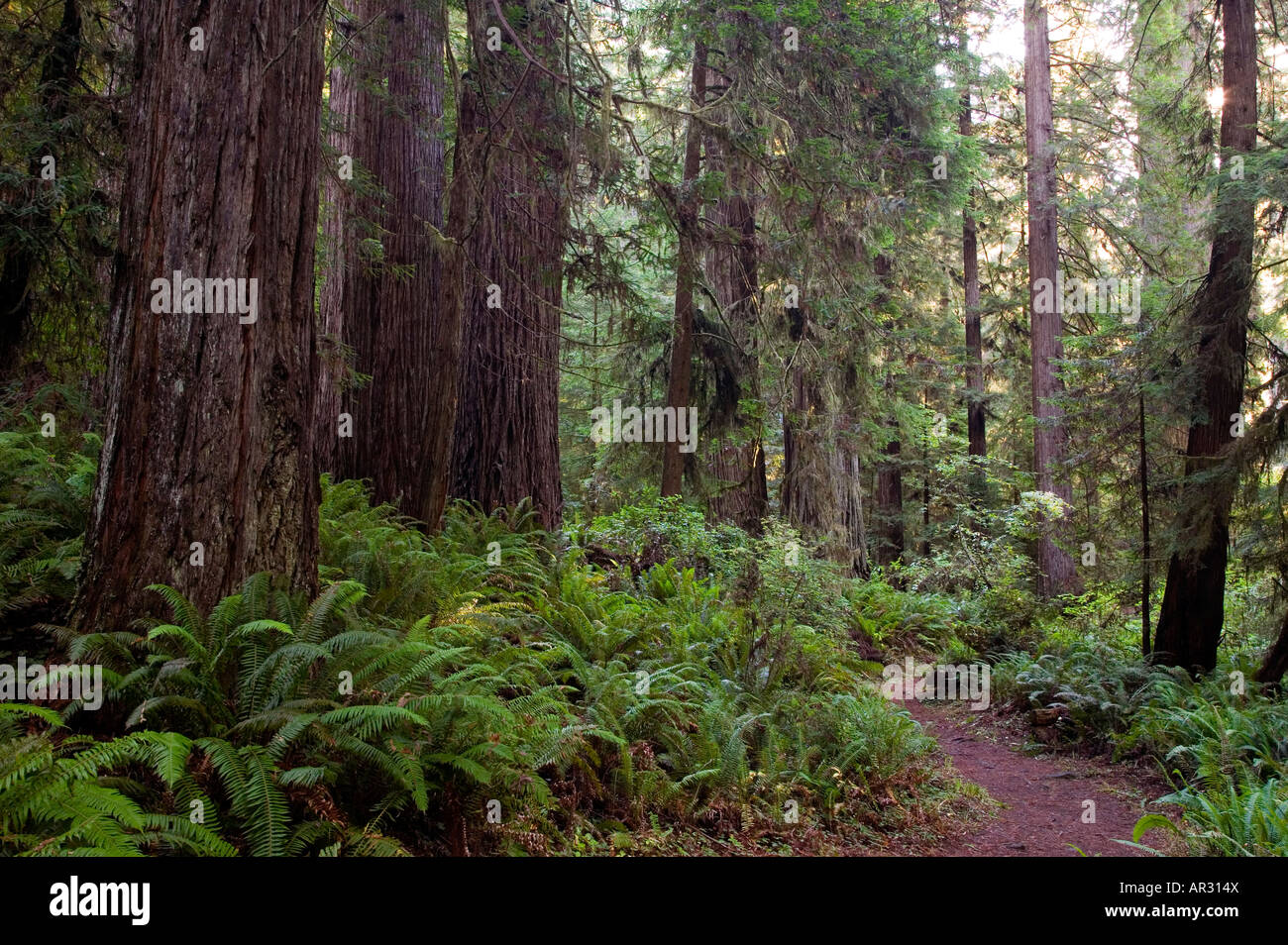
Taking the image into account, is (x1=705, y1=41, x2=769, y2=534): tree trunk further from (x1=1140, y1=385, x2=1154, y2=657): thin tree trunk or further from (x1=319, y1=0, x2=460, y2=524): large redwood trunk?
(x1=1140, y1=385, x2=1154, y2=657): thin tree trunk

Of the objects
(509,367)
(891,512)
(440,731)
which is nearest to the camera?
(440,731)

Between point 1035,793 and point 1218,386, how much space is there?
15.0 feet

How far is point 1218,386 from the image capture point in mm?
8055

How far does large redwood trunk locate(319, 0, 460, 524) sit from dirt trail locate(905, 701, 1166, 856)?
499 cm

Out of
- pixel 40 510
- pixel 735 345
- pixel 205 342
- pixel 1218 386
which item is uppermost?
pixel 735 345

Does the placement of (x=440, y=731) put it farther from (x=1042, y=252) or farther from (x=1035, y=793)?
(x=1042, y=252)

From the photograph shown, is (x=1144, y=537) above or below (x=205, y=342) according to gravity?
below

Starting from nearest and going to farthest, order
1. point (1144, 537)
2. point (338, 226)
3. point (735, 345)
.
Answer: point (338, 226), point (1144, 537), point (735, 345)

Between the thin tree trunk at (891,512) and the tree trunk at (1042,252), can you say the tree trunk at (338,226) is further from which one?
the thin tree trunk at (891,512)

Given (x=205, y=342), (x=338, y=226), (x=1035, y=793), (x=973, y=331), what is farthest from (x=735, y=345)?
(x=973, y=331)

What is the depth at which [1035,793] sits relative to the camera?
6.78 metres

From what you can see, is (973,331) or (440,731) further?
(973,331)
